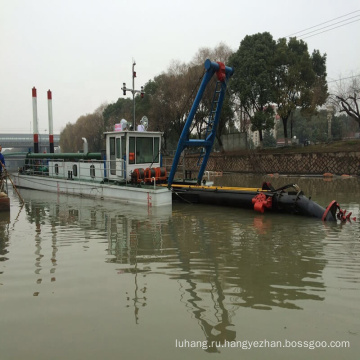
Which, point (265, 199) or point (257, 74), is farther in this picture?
point (257, 74)

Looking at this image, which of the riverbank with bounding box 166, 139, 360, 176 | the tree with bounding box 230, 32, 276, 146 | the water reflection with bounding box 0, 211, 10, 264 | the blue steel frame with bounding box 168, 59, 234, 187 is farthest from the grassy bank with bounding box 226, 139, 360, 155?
the water reflection with bounding box 0, 211, 10, 264

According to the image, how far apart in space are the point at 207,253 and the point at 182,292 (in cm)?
196

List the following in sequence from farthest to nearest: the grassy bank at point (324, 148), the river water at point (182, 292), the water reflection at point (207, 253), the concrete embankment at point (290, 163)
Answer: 1. the grassy bank at point (324, 148)
2. the concrete embankment at point (290, 163)
3. the water reflection at point (207, 253)
4. the river water at point (182, 292)

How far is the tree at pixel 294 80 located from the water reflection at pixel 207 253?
2345 cm

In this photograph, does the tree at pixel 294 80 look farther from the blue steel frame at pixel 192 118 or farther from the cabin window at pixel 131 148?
the cabin window at pixel 131 148

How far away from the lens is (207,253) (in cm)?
677

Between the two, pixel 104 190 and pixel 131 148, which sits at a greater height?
pixel 131 148

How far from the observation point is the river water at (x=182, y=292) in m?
3.58

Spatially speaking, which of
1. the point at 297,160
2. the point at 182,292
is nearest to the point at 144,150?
the point at 182,292

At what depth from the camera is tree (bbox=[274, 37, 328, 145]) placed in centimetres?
3177

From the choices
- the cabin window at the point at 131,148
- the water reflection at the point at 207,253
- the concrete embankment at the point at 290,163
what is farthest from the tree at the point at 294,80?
the water reflection at the point at 207,253

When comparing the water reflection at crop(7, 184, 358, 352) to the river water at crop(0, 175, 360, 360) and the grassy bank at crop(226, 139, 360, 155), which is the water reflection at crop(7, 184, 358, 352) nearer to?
the river water at crop(0, 175, 360, 360)

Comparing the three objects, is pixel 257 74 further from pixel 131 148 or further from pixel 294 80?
pixel 131 148

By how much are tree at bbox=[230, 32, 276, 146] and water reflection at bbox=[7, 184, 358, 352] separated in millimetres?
22557
